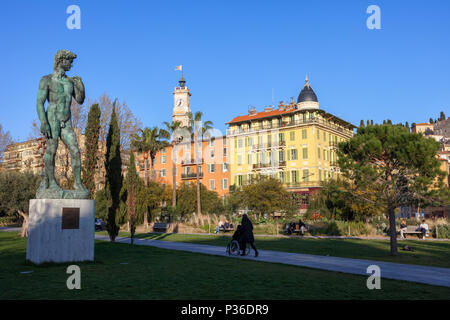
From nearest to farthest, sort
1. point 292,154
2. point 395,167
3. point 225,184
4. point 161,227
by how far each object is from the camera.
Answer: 1. point 395,167
2. point 161,227
3. point 292,154
4. point 225,184

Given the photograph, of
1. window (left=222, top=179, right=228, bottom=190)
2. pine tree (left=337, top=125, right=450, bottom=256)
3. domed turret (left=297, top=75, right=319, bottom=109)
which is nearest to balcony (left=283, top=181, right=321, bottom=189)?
window (left=222, top=179, right=228, bottom=190)

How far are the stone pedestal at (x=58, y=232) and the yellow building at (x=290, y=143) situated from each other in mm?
45158

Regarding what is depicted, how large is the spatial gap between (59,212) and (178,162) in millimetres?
57805

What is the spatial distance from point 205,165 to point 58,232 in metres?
54.6

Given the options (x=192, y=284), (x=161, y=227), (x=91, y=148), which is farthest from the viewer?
(x=161, y=227)

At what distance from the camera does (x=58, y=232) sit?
9.29 m

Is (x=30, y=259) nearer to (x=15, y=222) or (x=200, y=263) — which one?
(x=200, y=263)

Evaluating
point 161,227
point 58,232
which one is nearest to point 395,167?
point 58,232

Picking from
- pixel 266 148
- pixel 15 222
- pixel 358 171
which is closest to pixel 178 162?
pixel 266 148

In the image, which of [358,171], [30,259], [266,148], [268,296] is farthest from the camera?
[266,148]

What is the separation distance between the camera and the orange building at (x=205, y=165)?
62125 millimetres

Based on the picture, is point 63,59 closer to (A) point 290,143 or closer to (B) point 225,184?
(A) point 290,143

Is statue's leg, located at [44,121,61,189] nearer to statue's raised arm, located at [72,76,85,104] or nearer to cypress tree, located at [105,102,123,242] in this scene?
statue's raised arm, located at [72,76,85,104]

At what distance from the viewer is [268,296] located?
5965 mm
